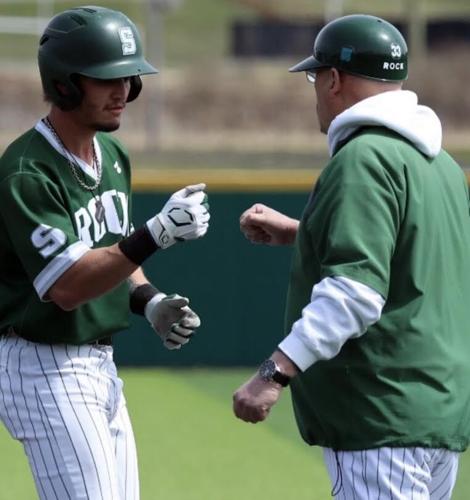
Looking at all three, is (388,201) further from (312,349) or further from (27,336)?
(27,336)

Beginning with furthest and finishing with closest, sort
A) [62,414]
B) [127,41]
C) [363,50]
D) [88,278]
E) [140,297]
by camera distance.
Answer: [140,297] < [127,41] < [62,414] < [88,278] < [363,50]

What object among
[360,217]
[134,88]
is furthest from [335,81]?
[134,88]

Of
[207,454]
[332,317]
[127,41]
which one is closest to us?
[332,317]

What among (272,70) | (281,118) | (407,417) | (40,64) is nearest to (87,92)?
(40,64)

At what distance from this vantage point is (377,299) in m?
3.66

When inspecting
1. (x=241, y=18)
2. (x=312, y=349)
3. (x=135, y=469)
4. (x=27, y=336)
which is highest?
(x=312, y=349)

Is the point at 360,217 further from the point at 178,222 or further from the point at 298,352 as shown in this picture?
the point at 178,222

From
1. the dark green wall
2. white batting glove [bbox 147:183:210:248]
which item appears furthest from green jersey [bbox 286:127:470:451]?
the dark green wall

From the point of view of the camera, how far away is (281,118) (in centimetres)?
2803

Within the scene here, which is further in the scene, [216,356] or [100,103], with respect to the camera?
[216,356]

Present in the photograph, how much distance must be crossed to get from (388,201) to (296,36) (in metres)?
29.0

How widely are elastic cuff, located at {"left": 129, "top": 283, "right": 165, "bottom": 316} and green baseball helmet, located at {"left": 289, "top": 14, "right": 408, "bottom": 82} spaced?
3.66 feet

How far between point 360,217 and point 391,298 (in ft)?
0.88

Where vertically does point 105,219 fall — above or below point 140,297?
above
